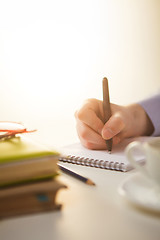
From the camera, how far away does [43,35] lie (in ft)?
4.65

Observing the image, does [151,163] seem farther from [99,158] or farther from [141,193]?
[99,158]

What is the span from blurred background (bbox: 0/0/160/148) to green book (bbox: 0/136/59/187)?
495 millimetres

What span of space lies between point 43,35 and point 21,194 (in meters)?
1.07

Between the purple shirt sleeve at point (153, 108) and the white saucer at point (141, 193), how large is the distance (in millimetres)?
551

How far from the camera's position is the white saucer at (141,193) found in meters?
0.45

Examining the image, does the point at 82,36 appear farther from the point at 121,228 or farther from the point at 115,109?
the point at 121,228

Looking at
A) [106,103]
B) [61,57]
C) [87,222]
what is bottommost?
[87,222]

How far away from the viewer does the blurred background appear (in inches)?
53.3

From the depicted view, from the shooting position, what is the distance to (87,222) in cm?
45

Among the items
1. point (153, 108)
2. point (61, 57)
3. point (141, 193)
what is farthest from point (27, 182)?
point (61, 57)

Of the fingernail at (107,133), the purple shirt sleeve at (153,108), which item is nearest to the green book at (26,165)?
the fingernail at (107,133)

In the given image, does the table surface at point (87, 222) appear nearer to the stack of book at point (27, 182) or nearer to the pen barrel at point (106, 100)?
the stack of book at point (27, 182)

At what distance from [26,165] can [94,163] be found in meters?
0.27

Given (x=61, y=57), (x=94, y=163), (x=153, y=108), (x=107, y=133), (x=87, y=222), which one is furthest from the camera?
(x=61, y=57)
